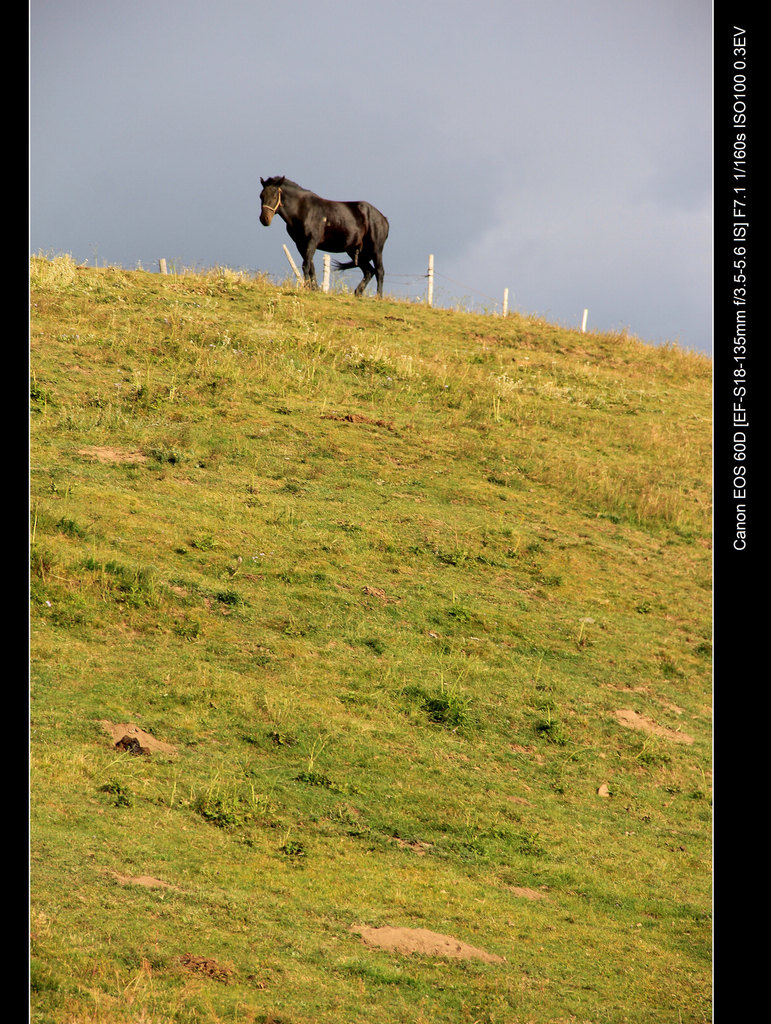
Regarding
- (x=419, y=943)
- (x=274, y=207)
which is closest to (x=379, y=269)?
(x=274, y=207)

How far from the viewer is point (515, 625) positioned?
12.6 m

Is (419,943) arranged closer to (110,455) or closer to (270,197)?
(110,455)

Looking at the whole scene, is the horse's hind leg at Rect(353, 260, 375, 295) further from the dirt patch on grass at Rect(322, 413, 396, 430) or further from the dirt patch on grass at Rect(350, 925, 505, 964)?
the dirt patch on grass at Rect(350, 925, 505, 964)

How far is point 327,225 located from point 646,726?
21.8 m

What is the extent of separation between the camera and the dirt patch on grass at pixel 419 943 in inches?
254

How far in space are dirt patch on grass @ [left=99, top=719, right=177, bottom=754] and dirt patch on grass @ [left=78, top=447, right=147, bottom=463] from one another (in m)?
6.63

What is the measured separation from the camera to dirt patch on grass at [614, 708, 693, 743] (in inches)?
440

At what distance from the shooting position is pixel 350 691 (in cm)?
1025

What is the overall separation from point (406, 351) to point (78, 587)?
46.0 ft

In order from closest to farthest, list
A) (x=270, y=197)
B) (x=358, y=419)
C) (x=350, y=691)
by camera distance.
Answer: (x=350, y=691) < (x=358, y=419) < (x=270, y=197)

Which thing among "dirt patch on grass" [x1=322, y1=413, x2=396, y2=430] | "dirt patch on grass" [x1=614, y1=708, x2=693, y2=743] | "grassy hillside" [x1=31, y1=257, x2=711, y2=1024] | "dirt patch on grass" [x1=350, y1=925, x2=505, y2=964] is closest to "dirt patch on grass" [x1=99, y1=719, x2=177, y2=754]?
"grassy hillside" [x1=31, y1=257, x2=711, y2=1024]

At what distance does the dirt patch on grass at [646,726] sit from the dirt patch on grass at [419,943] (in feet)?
16.7

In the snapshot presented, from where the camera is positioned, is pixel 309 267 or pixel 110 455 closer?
pixel 110 455
